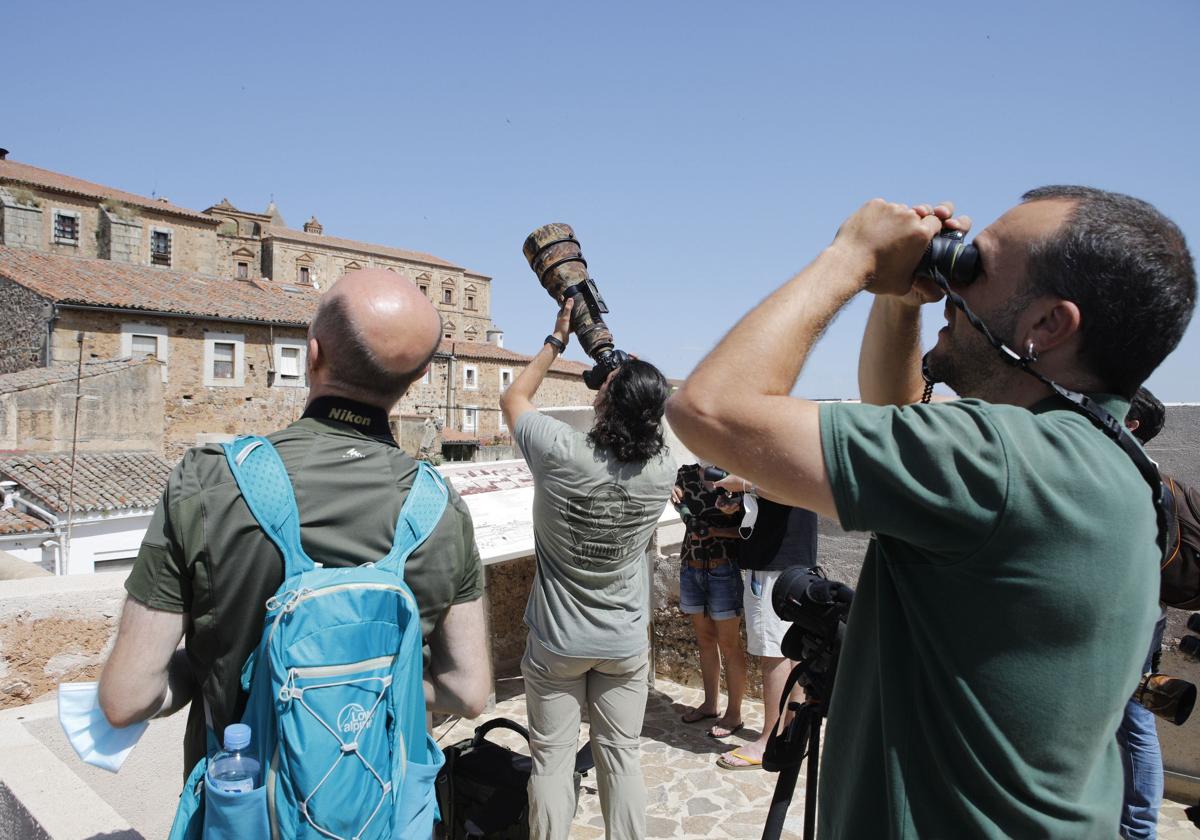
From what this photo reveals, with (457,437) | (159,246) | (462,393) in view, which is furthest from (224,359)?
(159,246)

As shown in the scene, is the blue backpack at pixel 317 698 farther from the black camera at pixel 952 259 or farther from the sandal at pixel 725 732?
the sandal at pixel 725 732

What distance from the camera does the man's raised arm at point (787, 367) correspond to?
105cm

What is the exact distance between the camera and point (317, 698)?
1504mm

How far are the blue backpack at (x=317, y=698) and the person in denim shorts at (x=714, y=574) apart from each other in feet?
11.0

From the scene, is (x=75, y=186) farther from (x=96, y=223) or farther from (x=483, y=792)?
(x=483, y=792)

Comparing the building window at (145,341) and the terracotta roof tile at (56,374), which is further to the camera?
the building window at (145,341)

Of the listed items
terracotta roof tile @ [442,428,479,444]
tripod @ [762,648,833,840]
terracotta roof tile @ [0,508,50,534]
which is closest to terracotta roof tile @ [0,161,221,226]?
terracotta roof tile @ [442,428,479,444]

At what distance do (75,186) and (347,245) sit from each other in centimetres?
1785

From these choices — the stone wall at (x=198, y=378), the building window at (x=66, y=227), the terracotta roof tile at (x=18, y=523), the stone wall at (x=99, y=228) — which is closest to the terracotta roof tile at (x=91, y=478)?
the terracotta roof tile at (x=18, y=523)

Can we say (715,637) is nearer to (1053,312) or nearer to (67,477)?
(1053,312)

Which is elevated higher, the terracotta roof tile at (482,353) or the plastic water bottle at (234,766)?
the terracotta roof tile at (482,353)

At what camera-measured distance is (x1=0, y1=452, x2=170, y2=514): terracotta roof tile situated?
15695mm

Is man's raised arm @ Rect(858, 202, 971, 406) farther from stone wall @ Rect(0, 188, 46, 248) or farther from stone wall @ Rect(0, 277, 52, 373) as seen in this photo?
stone wall @ Rect(0, 188, 46, 248)

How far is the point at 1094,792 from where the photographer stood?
110cm
